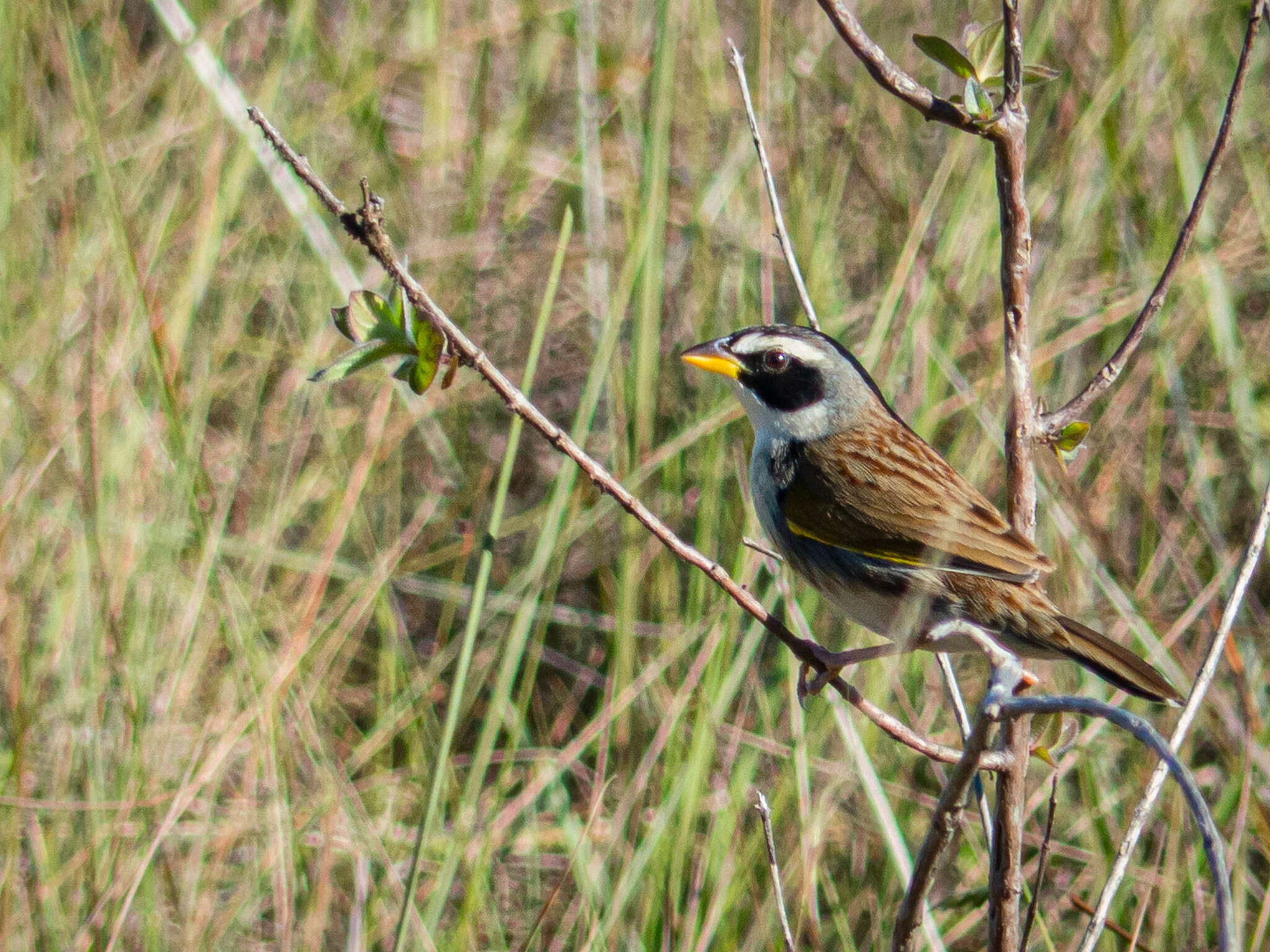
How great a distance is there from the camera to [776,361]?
3.07 metres

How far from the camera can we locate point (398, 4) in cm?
529

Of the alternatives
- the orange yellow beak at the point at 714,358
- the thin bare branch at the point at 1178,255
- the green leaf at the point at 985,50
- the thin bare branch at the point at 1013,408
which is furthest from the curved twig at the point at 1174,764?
the orange yellow beak at the point at 714,358

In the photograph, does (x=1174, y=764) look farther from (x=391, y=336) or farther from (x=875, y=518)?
(x=875, y=518)

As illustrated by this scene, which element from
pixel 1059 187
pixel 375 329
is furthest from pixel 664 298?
pixel 375 329

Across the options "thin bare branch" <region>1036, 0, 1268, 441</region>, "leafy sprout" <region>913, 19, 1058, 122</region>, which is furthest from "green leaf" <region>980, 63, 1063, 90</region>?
"thin bare branch" <region>1036, 0, 1268, 441</region>

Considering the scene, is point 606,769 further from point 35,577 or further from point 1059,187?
point 1059,187

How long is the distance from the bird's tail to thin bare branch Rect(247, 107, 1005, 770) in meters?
0.49

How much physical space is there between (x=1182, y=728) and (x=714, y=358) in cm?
139

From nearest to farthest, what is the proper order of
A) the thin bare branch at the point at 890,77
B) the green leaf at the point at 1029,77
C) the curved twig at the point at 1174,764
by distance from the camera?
the curved twig at the point at 1174,764 → the thin bare branch at the point at 890,77 → the green leaf at the point at 1029,77

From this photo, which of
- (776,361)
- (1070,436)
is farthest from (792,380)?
(1070,436)

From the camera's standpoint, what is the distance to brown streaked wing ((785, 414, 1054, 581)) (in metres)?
2.65

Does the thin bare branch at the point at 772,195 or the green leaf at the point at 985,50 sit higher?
the green leaf at the point at 985,50

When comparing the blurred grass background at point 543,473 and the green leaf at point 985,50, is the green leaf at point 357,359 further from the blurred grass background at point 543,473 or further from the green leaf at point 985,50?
the green leaf at point 985,50

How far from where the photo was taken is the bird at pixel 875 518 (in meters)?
2.54
